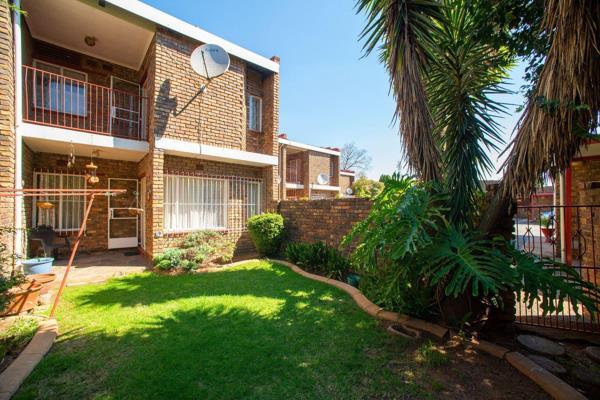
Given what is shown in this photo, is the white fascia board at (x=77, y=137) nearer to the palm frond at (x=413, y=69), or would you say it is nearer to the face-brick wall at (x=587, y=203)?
the palm frond at (x=413, y=69)

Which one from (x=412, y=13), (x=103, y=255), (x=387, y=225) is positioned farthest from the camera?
(x=103, y=255)

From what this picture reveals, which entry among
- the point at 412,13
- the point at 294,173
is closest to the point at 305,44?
the point at 412,13

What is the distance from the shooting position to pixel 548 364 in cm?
273

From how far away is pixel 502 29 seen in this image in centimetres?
363

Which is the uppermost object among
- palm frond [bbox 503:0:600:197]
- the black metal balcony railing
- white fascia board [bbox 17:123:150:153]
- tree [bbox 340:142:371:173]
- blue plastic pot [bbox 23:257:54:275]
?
tree [bbox 340:142:371:173]

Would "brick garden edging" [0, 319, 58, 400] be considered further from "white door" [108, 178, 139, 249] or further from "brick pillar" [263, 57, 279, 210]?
"brick pillar" [263, 57, 279, 210]

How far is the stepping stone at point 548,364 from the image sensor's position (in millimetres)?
2633

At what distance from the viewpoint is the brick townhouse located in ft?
21.4

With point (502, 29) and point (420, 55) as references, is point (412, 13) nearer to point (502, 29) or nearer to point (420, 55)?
point (420, 55)

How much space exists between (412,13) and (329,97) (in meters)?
9.92

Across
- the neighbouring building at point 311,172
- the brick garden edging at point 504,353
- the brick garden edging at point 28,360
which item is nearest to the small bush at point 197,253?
the brick garden edging at point 28,360

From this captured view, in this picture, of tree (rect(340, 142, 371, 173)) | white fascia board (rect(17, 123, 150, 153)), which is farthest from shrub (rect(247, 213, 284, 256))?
tree (rect(340, 142, 371, 173))

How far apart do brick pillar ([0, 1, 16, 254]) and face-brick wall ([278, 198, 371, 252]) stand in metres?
6.33

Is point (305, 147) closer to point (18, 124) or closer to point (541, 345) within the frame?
point (18, 124)
